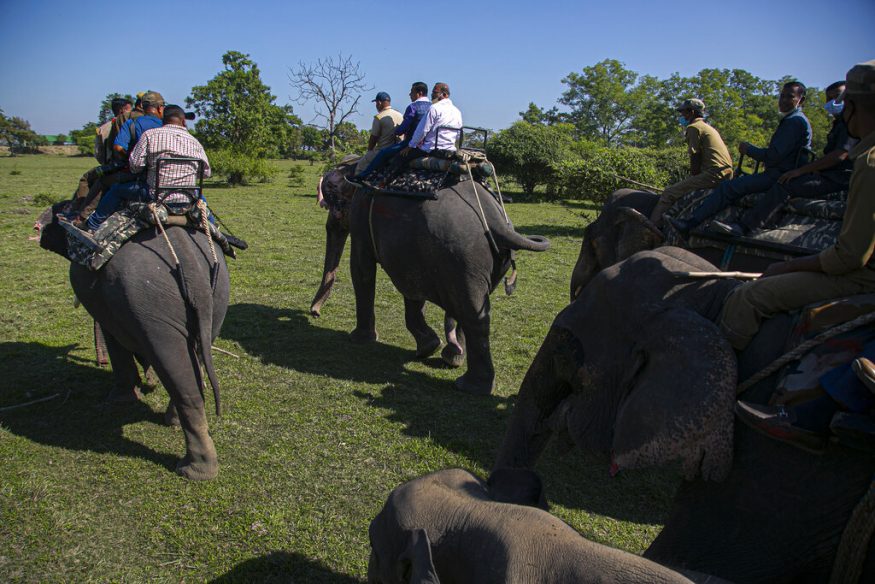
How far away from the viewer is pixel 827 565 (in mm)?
2275

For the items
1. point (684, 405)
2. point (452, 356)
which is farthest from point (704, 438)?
point (452, 356)

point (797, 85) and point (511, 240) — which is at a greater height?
point (797, 85)

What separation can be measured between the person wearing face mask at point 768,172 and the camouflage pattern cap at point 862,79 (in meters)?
3.38

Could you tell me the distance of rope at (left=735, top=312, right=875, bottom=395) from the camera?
2266 millimetres

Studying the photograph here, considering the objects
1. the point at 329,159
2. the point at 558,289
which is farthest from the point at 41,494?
the point at 329,159

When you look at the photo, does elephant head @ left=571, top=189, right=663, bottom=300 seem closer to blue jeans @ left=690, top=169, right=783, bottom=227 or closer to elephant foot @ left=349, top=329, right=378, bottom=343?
blue jeans @ left=690, top=169, right=783, bottom=227

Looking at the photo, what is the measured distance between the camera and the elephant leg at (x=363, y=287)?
7.58 metres

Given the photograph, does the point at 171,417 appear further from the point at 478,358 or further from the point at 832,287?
the point at 832,287

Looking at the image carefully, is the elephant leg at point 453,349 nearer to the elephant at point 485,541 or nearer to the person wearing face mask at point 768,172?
the person wearing face mask at point 768,172

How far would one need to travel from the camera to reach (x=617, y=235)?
21.3 feet

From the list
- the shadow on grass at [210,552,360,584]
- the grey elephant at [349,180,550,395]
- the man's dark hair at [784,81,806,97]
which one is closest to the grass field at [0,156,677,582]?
the shadow on grass at [210,552,360,584]

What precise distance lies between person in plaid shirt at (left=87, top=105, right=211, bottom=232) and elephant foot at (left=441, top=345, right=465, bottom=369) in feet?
10.4

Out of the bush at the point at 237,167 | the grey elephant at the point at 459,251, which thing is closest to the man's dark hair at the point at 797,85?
the grey elephant at the point at 459,251

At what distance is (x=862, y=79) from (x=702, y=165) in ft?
15.8
